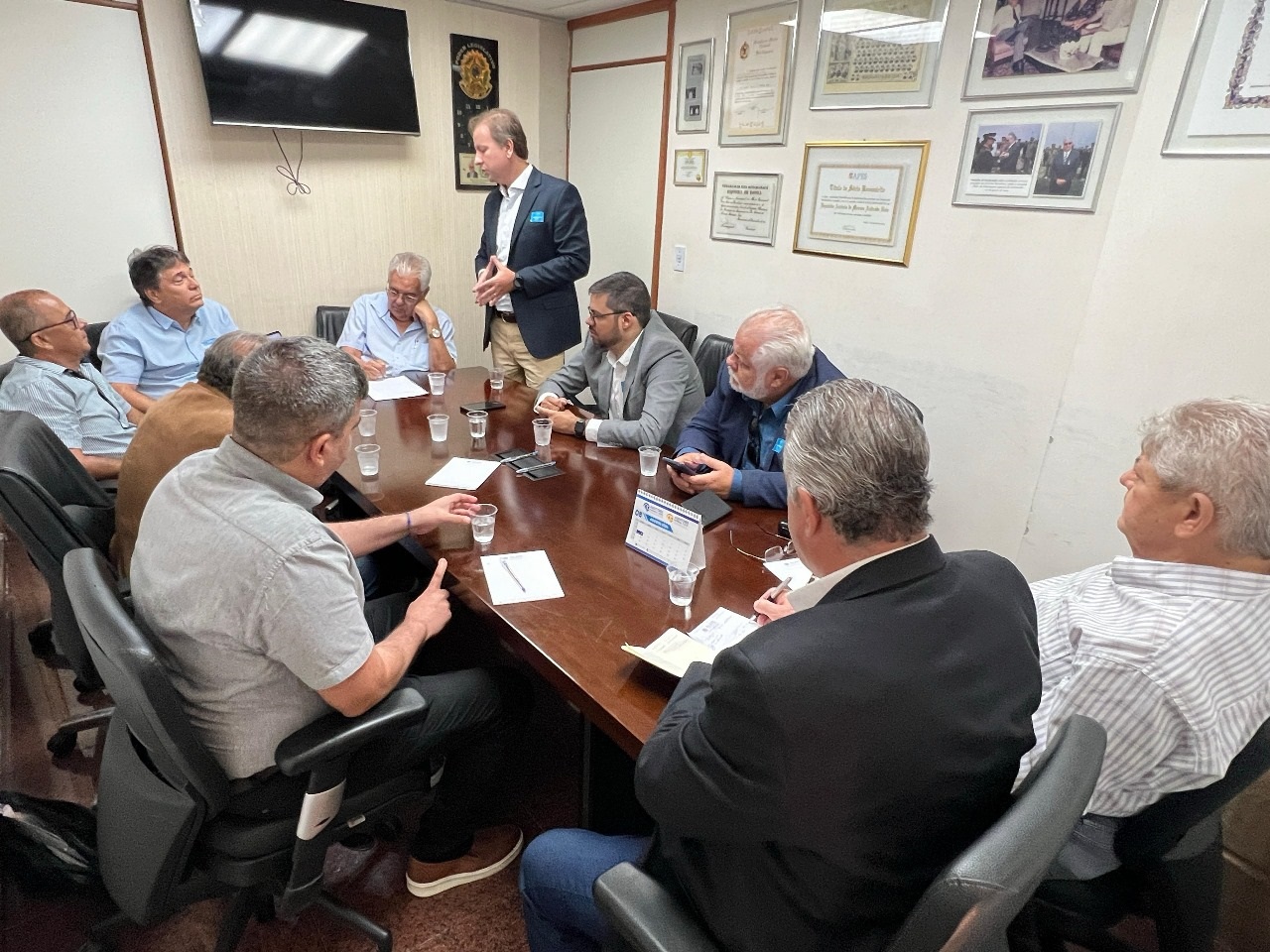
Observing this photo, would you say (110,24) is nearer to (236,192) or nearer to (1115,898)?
(236,192)

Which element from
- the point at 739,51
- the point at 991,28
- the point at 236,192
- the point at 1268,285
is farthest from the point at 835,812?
the point at 236,192

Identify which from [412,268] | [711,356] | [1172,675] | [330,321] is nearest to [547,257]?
[412,268]

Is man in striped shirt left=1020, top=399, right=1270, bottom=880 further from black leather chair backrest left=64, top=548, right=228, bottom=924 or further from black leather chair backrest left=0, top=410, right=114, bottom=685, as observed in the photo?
black leather chair backrest left=0, top=410, right=114, bottom=685

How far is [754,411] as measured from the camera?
2.20m

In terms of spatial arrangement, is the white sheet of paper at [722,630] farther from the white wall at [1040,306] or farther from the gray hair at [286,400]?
the white wall at [1040,306]

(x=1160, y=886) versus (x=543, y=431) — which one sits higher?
(x=543, y=431)

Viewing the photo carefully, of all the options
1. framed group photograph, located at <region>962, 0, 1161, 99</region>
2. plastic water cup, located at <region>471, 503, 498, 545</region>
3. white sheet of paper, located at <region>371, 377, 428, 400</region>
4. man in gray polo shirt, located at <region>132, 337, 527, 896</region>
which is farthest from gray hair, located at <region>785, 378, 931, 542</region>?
white sheet of paper, located at <region>371, 377, 428, 400</region>

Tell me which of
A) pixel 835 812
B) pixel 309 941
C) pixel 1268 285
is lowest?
pixel 309 941

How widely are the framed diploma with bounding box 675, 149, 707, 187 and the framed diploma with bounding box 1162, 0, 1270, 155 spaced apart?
2110mm

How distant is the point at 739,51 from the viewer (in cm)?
333

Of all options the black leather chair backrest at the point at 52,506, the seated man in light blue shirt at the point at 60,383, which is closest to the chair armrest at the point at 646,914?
the black leather chair backrest at the point at 52,506

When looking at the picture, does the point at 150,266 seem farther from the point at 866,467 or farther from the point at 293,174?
the point at 866,467

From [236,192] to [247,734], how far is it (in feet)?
11.1

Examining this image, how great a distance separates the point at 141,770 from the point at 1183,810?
65.9 inches
